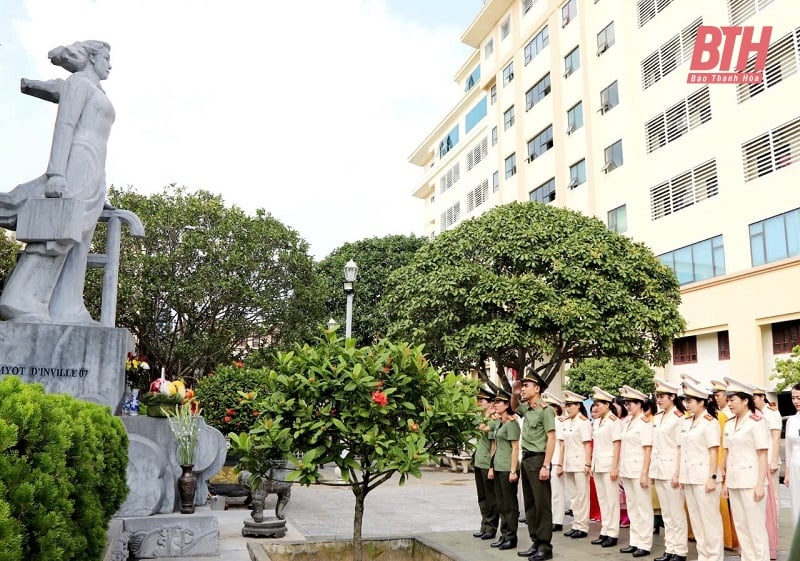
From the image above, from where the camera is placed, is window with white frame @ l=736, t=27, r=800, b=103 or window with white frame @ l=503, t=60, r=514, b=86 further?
window with white frame @ l=503, t=60, r=514, b=86

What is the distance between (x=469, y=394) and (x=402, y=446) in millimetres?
823

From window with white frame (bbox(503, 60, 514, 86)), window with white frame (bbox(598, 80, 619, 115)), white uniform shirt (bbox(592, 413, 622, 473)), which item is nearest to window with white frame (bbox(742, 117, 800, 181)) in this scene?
window with white frame (bbox(598, 80, 619, 115))

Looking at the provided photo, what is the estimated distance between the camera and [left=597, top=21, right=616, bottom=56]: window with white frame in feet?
82.9

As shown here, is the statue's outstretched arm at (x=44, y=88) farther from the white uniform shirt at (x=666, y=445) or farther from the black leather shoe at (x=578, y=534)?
the black leather shoe at (x=578, y=534)

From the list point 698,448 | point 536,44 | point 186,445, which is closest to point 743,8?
point 536,44

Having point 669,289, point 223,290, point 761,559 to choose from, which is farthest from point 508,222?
point 761,559

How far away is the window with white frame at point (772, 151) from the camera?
17.5m

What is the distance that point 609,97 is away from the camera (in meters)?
25.2

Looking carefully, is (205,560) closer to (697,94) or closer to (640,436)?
(640,436)

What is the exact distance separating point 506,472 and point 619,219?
18071 mm

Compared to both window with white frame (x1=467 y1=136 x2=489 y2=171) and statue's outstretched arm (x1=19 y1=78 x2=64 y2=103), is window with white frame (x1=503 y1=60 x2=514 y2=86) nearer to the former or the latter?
window with white frame (x1=467 y1=136 x2=489 y2=171)

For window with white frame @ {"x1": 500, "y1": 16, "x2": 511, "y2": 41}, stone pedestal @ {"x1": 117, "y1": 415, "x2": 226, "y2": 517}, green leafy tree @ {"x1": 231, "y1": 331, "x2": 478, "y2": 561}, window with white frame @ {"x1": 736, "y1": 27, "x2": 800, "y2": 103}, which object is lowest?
stone pedestal @ {"x1": 117, "y1": 415, "x2": 226, "y2": 517}

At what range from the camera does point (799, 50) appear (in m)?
17.3

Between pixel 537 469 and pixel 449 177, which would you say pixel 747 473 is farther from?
pixel 449 177
